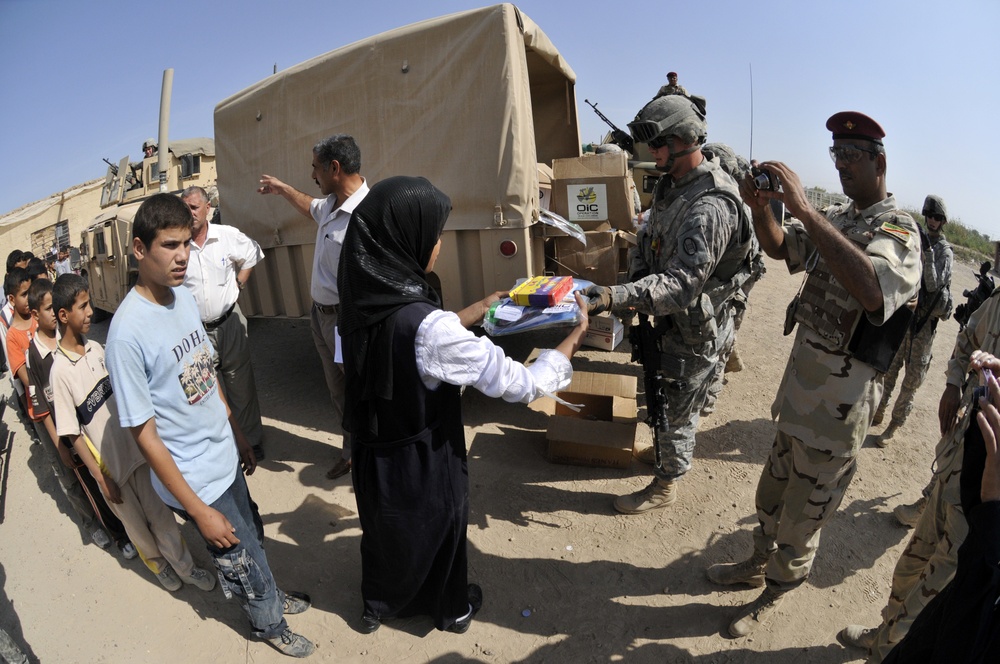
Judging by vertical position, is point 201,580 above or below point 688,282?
below

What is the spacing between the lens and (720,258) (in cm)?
275

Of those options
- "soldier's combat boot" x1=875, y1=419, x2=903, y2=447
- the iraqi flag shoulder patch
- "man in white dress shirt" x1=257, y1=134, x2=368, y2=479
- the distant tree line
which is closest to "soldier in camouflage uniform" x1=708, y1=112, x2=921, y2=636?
the iraqi flag shoulder patch

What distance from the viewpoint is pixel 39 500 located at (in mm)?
3988

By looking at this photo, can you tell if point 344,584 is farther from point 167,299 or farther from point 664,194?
point 664,194

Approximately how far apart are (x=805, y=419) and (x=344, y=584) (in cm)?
242

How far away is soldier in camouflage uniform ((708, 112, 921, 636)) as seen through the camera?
2010 mm

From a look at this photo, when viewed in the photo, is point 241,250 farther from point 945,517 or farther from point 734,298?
point 945,517

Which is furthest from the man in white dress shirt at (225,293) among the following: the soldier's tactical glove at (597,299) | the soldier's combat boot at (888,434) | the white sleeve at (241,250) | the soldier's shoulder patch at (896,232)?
the soldier's combat boot at (888,434)

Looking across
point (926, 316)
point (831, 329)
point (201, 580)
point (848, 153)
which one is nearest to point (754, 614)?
point (831, 329)

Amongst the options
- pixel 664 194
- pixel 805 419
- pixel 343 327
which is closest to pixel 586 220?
pixel 664 194

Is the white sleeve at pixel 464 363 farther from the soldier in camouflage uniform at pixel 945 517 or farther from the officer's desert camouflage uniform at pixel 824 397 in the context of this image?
the soldier in camouflage uniform at pixel 945 517

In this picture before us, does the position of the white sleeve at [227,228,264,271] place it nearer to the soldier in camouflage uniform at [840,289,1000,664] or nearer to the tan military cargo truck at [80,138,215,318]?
the tan military cargo truck at [80,138,215,318]

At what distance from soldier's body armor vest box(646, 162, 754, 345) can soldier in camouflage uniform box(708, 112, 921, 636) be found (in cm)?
21

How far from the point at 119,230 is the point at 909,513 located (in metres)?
7.76
